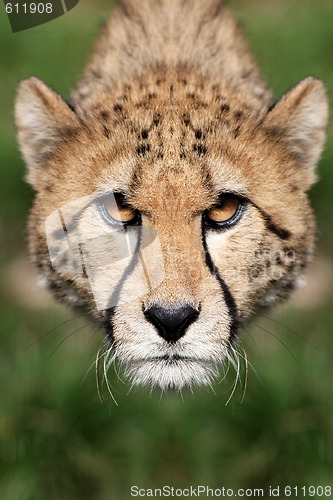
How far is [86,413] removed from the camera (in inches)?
68.9

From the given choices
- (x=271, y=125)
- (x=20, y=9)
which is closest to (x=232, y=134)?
(x=271, y=125)

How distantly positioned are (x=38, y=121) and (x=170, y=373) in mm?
599

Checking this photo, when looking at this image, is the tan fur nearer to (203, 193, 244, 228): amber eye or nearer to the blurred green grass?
(203, 193, 244, 228): amber eye

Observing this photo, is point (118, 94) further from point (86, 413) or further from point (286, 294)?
point (86, 413)

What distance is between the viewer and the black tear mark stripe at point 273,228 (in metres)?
1.36

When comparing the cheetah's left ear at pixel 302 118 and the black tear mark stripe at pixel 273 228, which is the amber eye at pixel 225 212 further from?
the cheetah's left ear at pixel 302 118

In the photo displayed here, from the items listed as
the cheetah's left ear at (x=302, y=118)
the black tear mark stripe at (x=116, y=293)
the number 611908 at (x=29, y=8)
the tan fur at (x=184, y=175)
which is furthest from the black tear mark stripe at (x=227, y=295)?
the number 611908 at (x=29, y=8)

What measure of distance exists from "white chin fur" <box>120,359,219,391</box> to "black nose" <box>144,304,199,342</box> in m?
0.07

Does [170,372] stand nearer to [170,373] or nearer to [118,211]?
[170,373]

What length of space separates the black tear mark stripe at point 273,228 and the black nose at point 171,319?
269mm

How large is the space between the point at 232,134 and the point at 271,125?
0.39 feet

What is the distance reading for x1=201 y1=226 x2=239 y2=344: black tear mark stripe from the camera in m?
1.28

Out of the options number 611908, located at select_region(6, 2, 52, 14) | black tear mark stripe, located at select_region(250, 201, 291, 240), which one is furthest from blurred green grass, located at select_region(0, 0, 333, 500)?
black tear mark stripe, located at select_region(250, 201, 291, 240)

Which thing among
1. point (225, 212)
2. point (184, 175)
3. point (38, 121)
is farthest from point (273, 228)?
point (38, 121)
